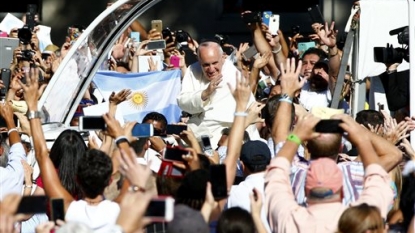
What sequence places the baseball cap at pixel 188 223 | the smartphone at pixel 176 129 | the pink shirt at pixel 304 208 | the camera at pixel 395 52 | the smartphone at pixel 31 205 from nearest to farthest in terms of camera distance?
the smartphone at pixel 31 205, the baseball cap at pixel 188 223, the pink shirt at pixel 304 208, the smartphone at pixel 176 129, the camera at pixel 395 52

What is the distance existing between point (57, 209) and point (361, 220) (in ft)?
4.69

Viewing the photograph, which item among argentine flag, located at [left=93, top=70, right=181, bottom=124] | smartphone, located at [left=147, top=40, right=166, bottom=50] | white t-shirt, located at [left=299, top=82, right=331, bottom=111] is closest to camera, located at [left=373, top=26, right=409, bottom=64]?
white t-shirt, located at [left=299, top=82, right=331, bottom=111]

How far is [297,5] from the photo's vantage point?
818 inches

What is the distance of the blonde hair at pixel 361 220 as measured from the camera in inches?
250

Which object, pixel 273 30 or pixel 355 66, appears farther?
pixel 273 30

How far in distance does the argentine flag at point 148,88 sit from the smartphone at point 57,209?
598 cm

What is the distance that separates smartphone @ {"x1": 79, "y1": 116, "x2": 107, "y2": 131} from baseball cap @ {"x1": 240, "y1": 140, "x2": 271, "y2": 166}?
3.45 feet

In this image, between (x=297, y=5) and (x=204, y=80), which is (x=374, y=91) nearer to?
(x=204, y=80)

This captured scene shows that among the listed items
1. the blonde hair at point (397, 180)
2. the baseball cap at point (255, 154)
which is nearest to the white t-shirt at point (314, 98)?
the baseball cap at point (255, 154)

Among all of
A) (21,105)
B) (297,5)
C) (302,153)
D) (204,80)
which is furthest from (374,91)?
(297,5)

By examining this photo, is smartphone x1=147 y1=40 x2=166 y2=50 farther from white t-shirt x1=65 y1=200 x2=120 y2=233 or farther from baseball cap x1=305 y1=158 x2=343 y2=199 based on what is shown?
baseball cap x1=305 y1=158 x2=343 y2=199

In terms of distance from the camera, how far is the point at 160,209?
5727 mm

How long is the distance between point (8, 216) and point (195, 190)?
146 cm

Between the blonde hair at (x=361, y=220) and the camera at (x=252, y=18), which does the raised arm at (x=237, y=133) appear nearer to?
the blonde hair at (x=361, y=220)
